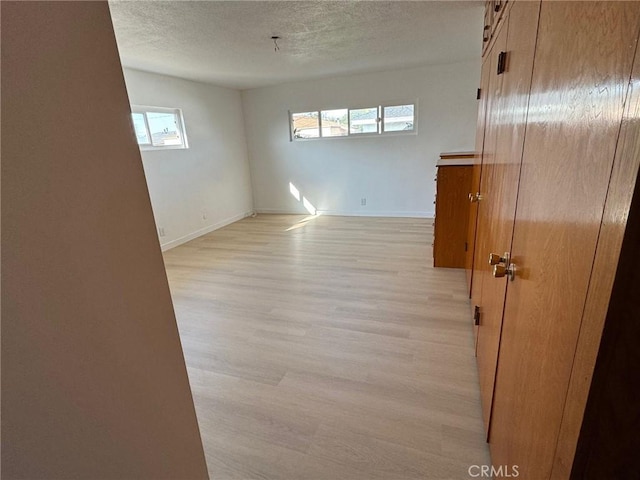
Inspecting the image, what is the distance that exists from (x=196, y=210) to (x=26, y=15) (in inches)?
199

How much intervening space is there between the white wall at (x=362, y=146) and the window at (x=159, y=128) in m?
1.73

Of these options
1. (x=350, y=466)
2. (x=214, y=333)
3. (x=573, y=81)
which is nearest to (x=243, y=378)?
(x=214, y=333)

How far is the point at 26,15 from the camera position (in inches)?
21.9

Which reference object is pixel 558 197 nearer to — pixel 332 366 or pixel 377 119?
pixel 332 366

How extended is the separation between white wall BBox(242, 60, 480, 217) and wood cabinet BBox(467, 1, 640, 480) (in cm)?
434

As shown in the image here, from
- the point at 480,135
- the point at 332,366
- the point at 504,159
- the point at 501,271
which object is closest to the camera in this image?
the point at 501,271

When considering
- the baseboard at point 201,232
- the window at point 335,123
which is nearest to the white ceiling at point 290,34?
the window at point 335,123

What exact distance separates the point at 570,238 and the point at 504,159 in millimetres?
867

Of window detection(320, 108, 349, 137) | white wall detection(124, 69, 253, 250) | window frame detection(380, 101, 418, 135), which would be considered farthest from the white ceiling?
window detection(320, 108, 349, 137)

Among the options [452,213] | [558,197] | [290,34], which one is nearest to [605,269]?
[558,197]

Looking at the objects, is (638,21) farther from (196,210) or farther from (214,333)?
(196,210)

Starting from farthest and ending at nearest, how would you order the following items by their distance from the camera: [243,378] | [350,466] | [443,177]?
[443,177] < [243,378] < [350,466]

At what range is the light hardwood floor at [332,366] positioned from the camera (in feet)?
4.82

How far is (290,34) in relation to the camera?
10.2 ft
